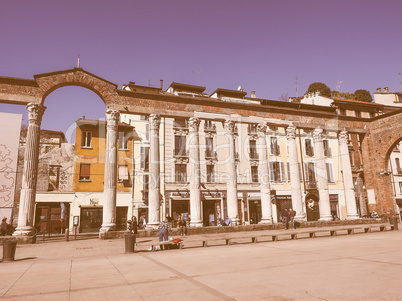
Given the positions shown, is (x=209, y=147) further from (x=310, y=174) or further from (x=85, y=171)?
(x=85, y=171)

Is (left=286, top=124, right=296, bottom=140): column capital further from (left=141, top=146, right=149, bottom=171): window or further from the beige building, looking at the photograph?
(left=141, top=146, right=149, bottom=171): window

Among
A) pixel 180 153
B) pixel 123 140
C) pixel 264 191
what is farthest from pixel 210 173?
pixel 264 191

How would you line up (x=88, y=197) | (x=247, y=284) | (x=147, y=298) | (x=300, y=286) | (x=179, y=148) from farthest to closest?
(x=179, y=148)
(x=88, y=197)
(x=247, y=284)
(x=300, y=286)
(x=147, y=298)

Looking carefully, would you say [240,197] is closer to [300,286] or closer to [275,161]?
[275,161]

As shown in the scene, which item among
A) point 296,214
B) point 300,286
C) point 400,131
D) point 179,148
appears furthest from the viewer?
point 179,148

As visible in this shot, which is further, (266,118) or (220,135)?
(220,135)

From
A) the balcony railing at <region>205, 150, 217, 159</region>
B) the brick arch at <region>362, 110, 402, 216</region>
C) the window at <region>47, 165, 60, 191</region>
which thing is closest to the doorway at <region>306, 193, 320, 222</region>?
the brick arch at <region>362, 110, 402, 216</region>

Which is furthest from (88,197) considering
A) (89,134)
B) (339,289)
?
(339,289)

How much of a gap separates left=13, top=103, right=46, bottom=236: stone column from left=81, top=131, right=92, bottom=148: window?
12.6 m

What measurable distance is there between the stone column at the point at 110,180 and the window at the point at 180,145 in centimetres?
1326

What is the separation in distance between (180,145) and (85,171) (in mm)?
9688

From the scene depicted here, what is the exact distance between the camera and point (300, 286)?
4898 millimetres

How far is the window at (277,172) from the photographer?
3284cm

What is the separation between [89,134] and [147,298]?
26.6 m
